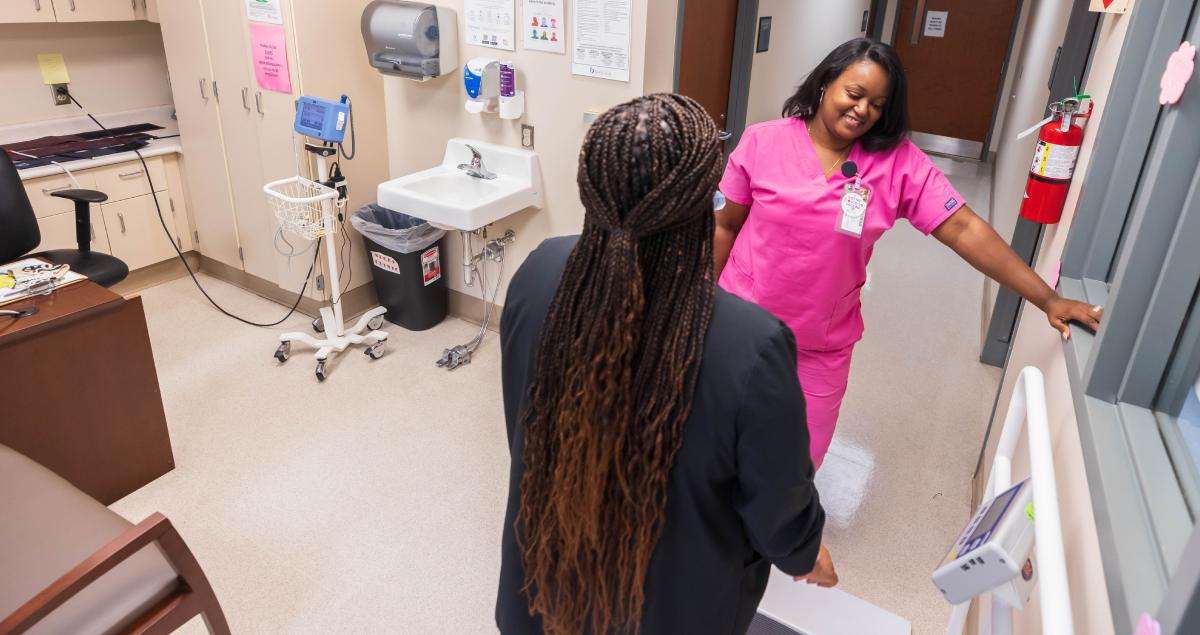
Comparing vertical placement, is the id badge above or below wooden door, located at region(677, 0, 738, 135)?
below

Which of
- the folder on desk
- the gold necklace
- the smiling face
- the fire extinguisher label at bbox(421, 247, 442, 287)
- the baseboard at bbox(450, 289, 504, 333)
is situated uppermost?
the smiling face

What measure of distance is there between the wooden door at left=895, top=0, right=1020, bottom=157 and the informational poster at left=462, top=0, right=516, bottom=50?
4724 millimetres

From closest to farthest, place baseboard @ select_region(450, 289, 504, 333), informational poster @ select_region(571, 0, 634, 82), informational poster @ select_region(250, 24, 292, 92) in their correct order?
informational poster @ select_region(571, 0, 634, 82)
informational poster @ select_region(250, 24, 292, 92)
baseboard @ select_region(450, 289, 504, 333)

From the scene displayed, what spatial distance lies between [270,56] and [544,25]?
45.8 inches

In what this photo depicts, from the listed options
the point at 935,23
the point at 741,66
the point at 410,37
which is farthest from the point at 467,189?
the point at 935,23

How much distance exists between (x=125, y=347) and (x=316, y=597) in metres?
0.97

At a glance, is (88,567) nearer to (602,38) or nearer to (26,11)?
(602,38)

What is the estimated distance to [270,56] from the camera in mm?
3086

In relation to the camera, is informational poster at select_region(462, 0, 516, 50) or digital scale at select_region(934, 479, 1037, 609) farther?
informational poster at select_region(462, 0, 516, 50)

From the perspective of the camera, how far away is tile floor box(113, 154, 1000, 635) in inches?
82.5

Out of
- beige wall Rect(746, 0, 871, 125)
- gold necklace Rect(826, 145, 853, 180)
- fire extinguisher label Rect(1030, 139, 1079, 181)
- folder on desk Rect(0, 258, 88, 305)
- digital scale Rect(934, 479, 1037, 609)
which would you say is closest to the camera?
digital scale Rect(934, 479, 1037, 609)

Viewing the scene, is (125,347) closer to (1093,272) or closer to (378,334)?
(378,334)

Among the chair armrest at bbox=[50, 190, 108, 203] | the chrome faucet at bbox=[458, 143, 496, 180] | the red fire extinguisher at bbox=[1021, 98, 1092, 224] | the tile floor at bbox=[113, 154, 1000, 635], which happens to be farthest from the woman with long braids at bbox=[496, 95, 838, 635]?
the chair armrest at bbox=[50, 190, 108, 203]

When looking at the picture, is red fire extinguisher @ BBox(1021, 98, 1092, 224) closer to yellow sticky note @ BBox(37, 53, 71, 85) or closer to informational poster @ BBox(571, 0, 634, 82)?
informational poster @ BBox(571, 0, 634, 82)
